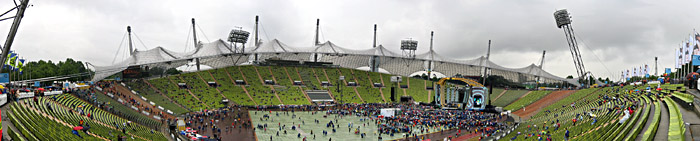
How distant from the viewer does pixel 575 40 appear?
70875 mm

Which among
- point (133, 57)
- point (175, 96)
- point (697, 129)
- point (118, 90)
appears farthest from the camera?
point (133, 57)

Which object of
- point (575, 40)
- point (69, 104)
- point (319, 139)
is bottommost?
point (319, 139)

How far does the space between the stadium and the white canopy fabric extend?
25 centimetres

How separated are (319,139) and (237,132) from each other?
7.50m

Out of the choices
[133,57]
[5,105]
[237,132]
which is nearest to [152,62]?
[133,57]

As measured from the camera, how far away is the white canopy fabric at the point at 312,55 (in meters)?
67.9

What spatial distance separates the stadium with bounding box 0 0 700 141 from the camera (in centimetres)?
2170

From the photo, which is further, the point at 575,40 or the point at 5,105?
the point at 575,40

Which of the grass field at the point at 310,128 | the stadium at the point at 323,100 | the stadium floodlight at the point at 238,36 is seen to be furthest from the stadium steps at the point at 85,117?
the stadium floodlight at the point at 238,36

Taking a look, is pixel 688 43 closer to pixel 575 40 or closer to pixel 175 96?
pixel 575 40

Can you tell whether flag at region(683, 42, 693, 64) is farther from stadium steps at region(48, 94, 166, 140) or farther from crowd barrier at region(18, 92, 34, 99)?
crowd barrier at region(18, 92, 34, 99)

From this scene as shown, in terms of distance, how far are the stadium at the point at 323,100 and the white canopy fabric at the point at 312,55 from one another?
252 millimetres

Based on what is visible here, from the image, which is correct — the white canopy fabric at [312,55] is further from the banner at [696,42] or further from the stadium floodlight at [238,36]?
the banner at [696,42]

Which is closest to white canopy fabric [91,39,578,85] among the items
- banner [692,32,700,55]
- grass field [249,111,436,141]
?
grass field [249,111,436,141]
